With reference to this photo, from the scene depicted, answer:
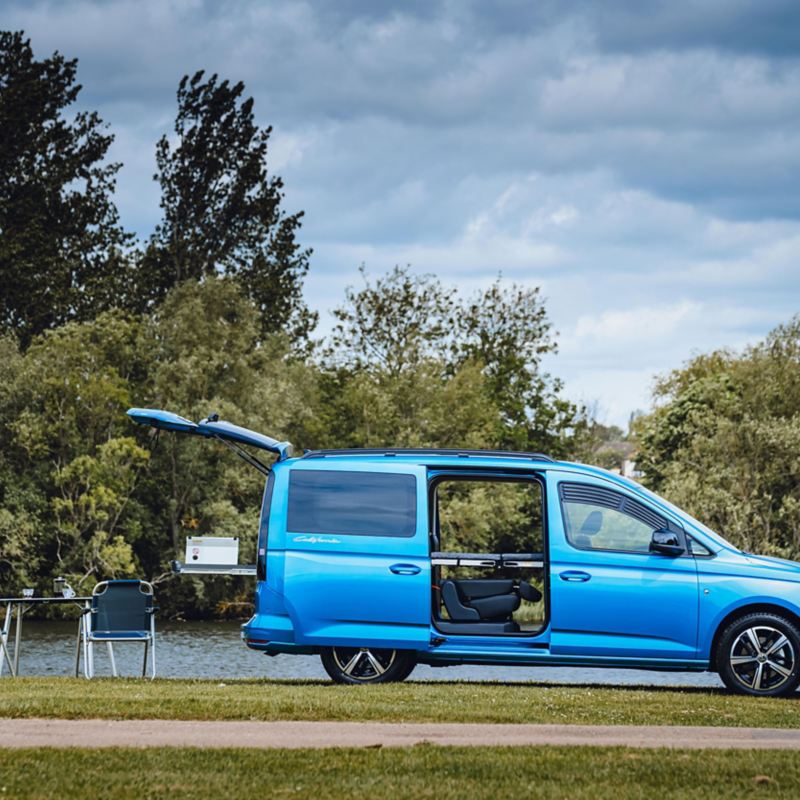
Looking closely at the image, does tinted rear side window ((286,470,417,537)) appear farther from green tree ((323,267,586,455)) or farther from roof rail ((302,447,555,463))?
green tree ((323,267,586,455))

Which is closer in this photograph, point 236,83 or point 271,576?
point 271,576

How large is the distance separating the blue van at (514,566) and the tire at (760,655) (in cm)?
1

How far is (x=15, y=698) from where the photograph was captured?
11.6 meters

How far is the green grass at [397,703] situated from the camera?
1075 centimetres

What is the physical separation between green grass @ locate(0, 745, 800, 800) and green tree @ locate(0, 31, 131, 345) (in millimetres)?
44866

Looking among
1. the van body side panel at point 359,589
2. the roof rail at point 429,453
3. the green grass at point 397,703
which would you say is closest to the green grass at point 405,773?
the green grass at point 397,703

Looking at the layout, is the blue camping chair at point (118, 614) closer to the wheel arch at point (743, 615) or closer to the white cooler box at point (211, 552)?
the white cooler box at point (211, 552)

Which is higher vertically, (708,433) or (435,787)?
(708,433)

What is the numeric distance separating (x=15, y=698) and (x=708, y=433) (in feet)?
141

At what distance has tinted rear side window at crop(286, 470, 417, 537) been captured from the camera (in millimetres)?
13945

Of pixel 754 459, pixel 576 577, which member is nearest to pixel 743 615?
pixel 576 577

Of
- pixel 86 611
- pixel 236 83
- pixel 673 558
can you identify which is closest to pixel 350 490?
pixel 673 558

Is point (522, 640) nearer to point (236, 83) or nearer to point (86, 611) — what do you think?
point (86, 611)

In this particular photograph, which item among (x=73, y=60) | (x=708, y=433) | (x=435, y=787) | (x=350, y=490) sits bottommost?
(x=435, y=787)
